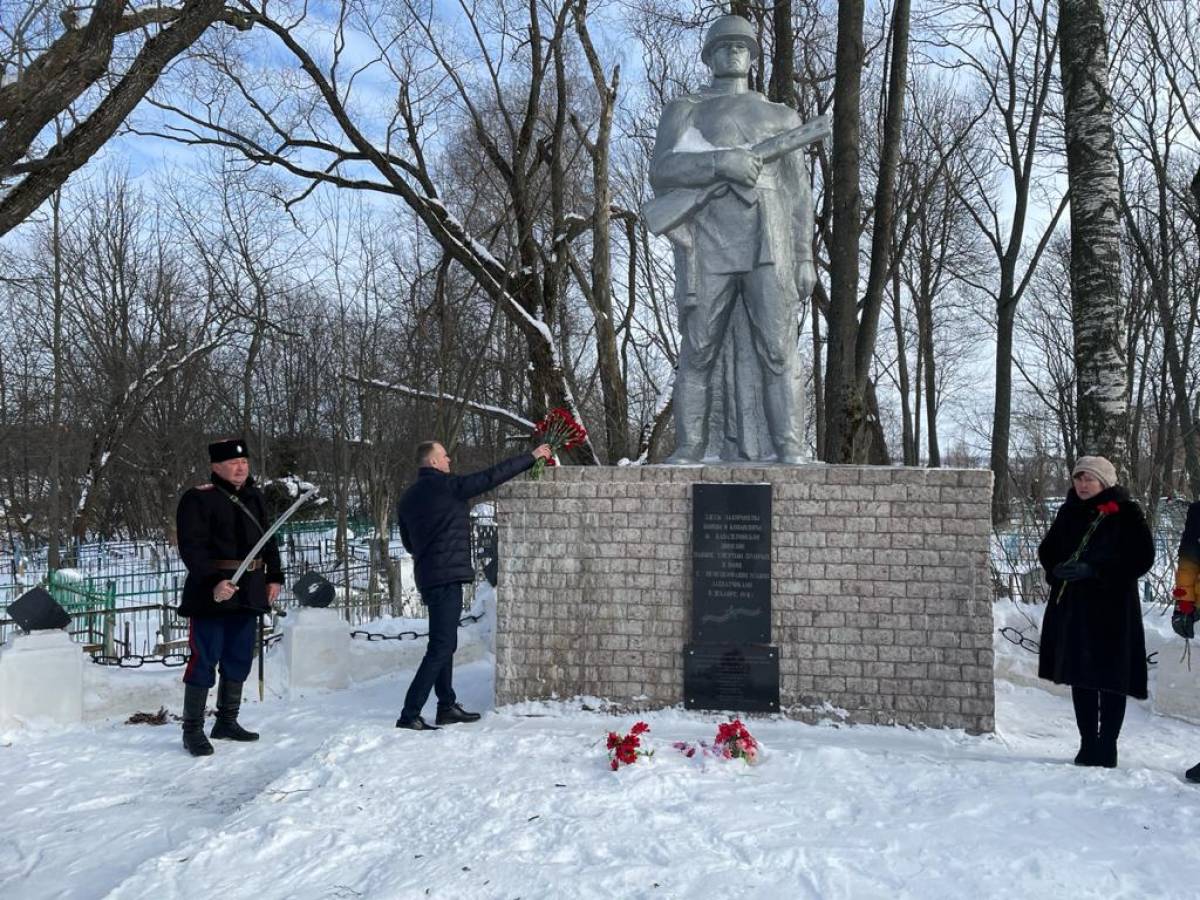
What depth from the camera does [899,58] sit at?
39.7 feet

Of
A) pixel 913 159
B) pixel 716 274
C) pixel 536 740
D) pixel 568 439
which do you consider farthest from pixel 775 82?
pixel 536 740

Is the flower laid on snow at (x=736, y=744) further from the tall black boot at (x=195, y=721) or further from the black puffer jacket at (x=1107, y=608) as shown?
the tall black boot at (x=195, y=721)

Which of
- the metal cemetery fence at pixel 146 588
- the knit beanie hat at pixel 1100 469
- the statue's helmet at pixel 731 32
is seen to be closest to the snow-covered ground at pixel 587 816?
the knit beanie hat at pixel 1100 469

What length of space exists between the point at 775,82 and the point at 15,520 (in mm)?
22491

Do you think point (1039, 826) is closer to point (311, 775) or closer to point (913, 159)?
point (311, 775)

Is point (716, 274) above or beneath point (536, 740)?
above

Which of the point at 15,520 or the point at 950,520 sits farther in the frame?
the point at 15,520

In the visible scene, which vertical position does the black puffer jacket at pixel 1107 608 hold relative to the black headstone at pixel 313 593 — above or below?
above

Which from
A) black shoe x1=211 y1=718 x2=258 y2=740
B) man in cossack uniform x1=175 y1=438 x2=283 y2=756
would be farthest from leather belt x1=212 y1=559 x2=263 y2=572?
black shoe x1=211 y1=718 x2=258 y2=740

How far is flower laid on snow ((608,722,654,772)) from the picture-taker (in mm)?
4445

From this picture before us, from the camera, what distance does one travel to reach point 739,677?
Answer: 570 centimetres

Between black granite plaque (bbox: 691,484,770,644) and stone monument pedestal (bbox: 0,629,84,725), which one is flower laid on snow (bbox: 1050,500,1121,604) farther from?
stone monument pedestal (bbox: 0,629,84,725)

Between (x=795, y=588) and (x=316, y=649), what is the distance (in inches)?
145

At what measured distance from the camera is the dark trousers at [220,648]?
207 inches
